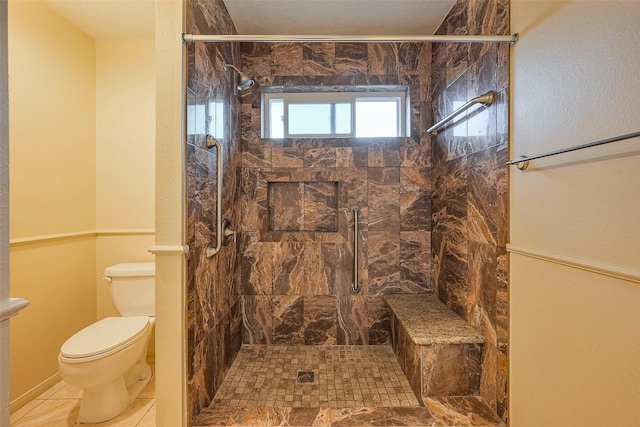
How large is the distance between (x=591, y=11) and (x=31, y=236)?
2976mm

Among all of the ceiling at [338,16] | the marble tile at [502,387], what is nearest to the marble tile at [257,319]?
the marble tile at [502,387]

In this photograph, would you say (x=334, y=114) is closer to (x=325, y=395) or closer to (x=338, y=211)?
(x=338, y=211)

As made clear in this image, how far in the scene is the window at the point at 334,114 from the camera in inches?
97.3

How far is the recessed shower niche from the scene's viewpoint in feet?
7.91

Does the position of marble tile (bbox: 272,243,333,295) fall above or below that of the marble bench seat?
above

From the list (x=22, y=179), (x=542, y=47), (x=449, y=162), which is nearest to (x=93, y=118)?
(x=22, y=179)

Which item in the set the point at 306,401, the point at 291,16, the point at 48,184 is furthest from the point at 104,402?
the point at 291,16

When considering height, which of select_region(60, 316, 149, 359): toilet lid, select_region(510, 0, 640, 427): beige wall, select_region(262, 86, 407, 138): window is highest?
select_region(262, 86, 407, 138): window

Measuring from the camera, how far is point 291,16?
6.80 ft

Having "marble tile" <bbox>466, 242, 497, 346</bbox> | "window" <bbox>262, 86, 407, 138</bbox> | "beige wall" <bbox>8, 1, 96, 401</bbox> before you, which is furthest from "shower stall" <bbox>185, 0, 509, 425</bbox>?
"beige wall" <bbox>8, 1, 96, 401</bbox>

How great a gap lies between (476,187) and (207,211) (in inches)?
61.7

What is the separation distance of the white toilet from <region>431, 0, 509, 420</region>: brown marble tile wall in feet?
6.57

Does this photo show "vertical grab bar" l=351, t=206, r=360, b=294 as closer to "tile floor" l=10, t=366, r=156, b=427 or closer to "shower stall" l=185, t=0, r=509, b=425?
"shower stall" l=185, t=0, r=509, b=425

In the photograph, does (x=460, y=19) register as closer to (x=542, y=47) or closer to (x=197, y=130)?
(x=542, y=47)
